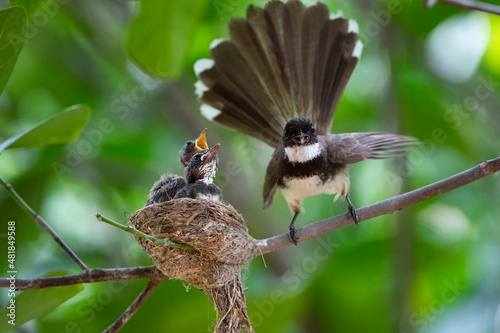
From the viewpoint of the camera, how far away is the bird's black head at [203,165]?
3.61 metres

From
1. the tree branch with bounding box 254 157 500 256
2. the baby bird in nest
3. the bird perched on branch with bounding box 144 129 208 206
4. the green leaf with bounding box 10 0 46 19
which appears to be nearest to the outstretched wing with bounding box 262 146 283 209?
the baby bird in nest

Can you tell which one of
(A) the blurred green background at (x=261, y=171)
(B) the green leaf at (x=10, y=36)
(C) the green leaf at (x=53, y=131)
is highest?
(B) the green leaf at (x=10, y=36)

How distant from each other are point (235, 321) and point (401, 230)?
132 cm

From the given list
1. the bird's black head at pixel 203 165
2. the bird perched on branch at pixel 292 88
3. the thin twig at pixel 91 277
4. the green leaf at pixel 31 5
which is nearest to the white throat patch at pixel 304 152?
the bird perched on branch at pixel 292 88

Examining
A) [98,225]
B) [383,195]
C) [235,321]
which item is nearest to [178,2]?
[235,321]

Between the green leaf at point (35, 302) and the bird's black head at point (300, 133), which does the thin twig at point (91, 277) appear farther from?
the bird's black head at point (300, 133)

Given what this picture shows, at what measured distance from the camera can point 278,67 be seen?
3537 millimetres

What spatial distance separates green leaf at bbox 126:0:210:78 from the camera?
124 inches

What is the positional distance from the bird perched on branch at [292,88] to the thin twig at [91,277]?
0.97 meters

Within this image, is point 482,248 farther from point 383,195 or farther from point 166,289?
point 166,289

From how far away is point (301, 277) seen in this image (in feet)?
12.7

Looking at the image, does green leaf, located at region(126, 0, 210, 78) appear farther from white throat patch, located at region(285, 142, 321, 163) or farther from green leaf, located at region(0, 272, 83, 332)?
green leaf, located at region(0, 272, 83, 332)

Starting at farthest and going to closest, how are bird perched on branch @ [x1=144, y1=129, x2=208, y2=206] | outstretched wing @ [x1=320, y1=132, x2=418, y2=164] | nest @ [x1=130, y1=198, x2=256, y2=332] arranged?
bird perched on branch @ [x1=144, y1=129, x2=208, y2=206]
outstretched wing @ [x1=320, y1=132, x2=418, y2=164]
nest @ [x1=130, y1=198, x2=256, y2=332]

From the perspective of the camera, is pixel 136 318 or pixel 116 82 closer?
pixel 136 318
